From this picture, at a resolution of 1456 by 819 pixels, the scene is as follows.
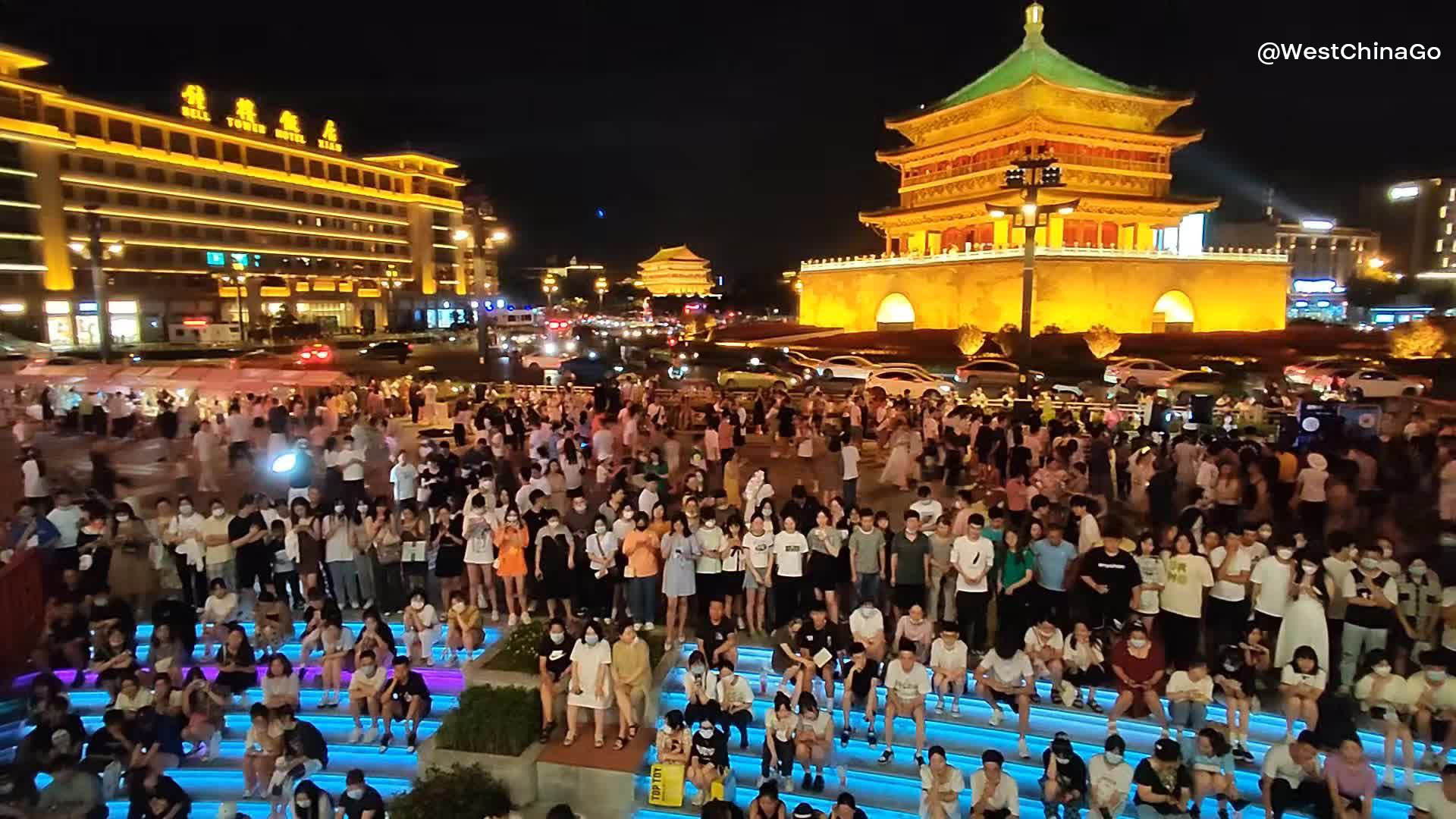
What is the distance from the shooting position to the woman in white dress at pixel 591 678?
Result: 7.59m

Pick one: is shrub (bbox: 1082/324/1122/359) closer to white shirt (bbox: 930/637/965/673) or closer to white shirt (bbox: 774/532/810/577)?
white shirt (bbox: 774/532/810/577)

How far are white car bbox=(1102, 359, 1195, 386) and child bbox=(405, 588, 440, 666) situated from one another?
21642 millimetres

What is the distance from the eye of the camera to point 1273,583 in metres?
7.59

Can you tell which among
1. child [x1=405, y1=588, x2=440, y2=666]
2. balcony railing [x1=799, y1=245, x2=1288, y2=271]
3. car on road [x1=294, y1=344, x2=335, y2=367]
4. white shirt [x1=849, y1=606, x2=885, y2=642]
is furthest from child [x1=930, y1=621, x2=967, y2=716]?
balcony railing [x1=799, y1=245, x2=1288, y2=271]

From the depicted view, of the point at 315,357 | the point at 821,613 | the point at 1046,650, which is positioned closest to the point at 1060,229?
the point at 315,357

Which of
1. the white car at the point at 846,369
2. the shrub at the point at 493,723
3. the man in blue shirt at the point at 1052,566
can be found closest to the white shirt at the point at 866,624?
the man in blue shirt at the point at 1052,566

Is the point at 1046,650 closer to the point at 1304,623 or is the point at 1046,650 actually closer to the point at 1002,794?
the point at 1002,794

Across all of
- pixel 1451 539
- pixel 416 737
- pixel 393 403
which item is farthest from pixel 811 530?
pixel 393 403

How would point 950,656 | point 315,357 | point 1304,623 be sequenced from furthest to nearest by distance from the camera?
point 315,357 < point 950,656 < point 1304,623

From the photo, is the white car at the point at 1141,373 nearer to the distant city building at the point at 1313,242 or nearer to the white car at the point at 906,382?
the white car at the point at 906,382

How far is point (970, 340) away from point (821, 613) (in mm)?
29470

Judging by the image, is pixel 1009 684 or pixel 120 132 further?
pixel 120 132

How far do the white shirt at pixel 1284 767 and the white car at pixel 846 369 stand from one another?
77.7 feet

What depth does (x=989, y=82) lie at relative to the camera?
44531mm
